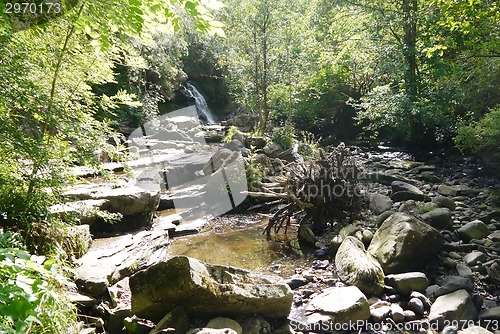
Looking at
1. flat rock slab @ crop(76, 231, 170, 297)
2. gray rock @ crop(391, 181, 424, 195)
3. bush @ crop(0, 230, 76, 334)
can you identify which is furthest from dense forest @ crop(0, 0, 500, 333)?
gray rock @ crop(391, 181, 424, 195)

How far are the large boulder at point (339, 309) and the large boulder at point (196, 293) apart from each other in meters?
0.49

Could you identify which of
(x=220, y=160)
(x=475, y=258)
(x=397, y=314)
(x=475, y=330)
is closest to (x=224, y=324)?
(x=397, y=314)

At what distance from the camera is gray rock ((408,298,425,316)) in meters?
3.76

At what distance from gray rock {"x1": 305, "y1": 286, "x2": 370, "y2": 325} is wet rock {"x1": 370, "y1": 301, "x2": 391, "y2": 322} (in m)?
0.10

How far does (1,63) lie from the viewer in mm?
2646

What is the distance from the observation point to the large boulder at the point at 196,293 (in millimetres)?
3027

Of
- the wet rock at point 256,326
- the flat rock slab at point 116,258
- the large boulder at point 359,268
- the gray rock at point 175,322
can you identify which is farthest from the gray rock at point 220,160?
the gray rock at point 175,322

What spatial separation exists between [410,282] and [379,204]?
2.82 meters

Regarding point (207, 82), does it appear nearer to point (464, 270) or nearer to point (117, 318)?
point (464, 270)

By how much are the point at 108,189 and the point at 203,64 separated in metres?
19.0

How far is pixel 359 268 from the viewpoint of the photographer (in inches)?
173

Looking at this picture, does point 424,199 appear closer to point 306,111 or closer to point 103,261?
point 103,261

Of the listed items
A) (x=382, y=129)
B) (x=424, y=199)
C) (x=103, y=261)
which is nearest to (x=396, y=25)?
(x=382, y=129)

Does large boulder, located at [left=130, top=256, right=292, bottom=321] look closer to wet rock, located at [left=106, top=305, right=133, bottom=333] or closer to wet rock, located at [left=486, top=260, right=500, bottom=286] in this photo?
wet rock, located at [left=106, top=305, right=133, bottom=333]
